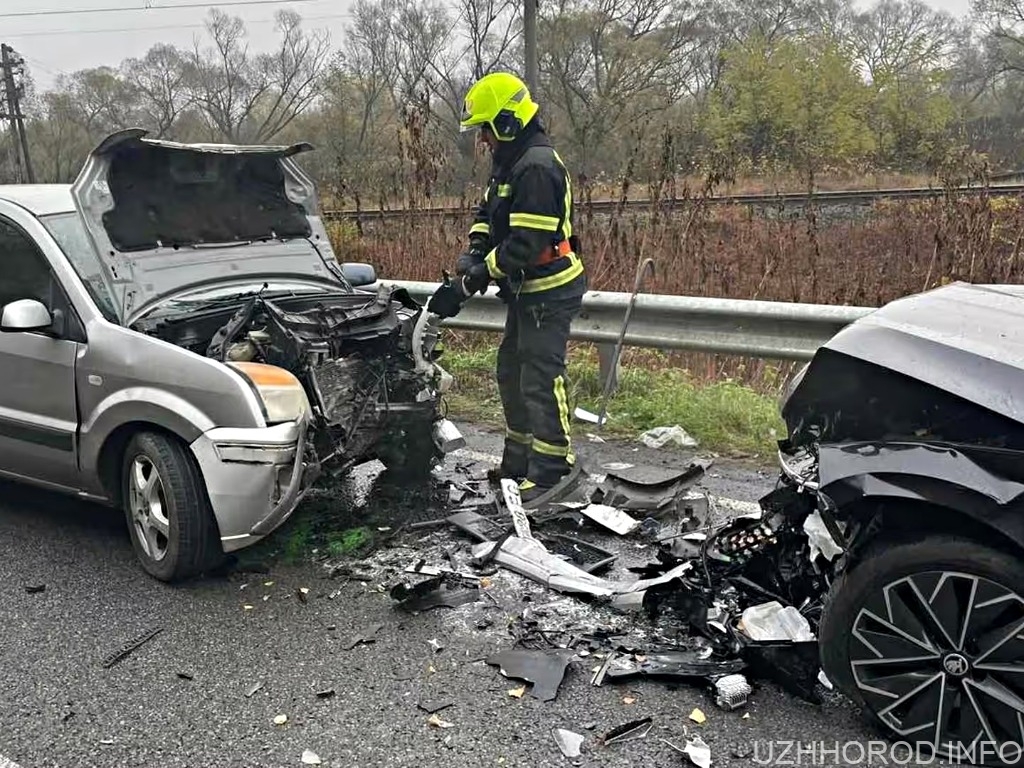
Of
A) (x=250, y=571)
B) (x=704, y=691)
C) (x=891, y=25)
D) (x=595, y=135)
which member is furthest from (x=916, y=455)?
(x=891, y=25)

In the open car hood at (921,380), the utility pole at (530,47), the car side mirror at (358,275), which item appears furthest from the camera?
the utility pole at (530,47)

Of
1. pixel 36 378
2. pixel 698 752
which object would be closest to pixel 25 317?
pixel 36 378

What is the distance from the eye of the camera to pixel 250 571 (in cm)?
A: 377

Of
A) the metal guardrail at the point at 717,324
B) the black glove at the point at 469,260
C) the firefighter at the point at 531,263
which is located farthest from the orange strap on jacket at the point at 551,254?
the metal guardrail at the point at 717,324

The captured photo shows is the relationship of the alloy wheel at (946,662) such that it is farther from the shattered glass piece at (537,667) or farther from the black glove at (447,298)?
the black glove at (447,298)

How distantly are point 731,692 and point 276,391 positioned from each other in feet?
6.72

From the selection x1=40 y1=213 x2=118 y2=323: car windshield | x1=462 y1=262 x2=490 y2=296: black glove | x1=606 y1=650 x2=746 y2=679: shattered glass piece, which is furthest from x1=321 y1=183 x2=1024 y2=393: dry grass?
x1=40 y1=213 x2=118 y2=323: car windshield

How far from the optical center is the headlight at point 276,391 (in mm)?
3549

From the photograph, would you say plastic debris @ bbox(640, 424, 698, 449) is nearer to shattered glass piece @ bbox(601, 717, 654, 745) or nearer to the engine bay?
the engine bay

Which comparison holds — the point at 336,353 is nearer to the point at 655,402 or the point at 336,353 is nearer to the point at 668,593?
the point at 668,593

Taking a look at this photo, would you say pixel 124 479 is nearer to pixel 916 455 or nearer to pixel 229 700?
pixel 229 700

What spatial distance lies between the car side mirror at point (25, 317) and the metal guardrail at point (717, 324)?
191cm

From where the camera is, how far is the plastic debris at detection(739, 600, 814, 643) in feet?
9.15

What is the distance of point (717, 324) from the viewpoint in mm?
5703
